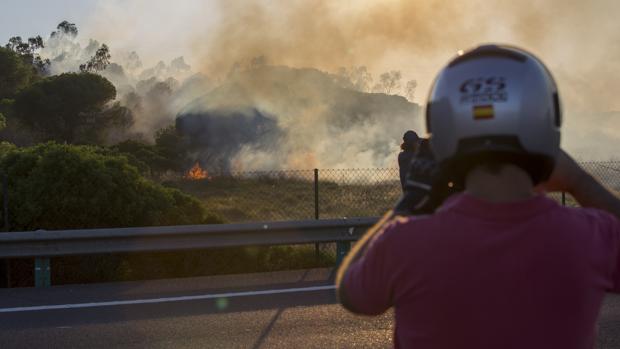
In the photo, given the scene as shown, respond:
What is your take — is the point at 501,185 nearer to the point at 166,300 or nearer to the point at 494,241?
the point at 494,241

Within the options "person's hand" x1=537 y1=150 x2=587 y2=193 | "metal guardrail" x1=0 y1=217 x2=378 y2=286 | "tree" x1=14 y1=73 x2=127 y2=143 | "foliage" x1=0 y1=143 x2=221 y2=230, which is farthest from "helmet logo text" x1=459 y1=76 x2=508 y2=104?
"tree" x1=14 y1=73 x2=127 y2=143

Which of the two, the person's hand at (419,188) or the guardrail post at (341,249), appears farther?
the guardrail post at (341,249)

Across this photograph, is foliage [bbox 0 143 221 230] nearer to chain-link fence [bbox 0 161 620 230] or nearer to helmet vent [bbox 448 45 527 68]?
chain-link fence [bbox 0 161 620 230]

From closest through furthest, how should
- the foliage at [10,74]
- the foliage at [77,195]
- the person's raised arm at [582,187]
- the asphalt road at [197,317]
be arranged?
1. the person's raised arm at [582,187]
2. the asphalt road at [197,317]
3. the foliage at [77,195]
4. the foliage at [10,74]

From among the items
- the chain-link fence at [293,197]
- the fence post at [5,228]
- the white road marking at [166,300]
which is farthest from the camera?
the chain-link fence at [293,197]

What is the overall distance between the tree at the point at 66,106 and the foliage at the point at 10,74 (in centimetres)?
1019

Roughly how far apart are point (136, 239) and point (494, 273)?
26.6 ft

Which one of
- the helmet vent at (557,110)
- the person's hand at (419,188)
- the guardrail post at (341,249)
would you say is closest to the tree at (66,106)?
the guardrail post at (341,249)

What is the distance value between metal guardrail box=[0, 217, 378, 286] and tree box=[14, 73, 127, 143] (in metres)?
36.7

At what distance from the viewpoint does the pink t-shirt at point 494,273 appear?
166cm

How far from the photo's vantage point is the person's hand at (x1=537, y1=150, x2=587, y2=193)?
1.87 meters

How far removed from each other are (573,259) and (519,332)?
0.19 metres

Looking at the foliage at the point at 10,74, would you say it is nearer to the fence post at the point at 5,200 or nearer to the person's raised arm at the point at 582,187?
the fence post at the point at 5,200

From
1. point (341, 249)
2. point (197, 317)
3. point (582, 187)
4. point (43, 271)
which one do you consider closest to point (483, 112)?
point (582, 187)
